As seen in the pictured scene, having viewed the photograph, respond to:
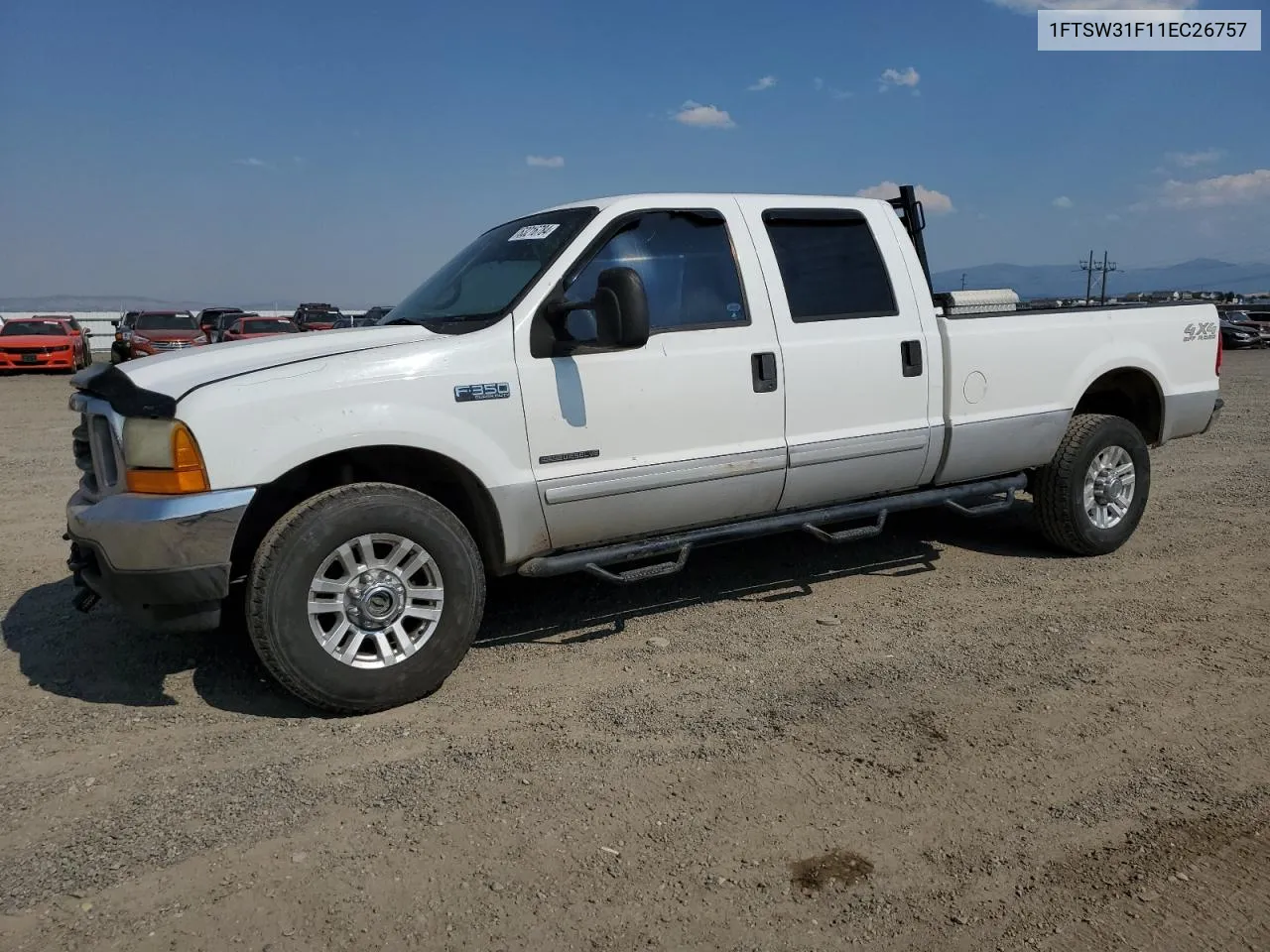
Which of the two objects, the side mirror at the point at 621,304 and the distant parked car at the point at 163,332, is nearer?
the side mirror at the point at 621,304

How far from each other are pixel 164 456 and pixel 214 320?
3285 cm

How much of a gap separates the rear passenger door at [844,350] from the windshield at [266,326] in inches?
906

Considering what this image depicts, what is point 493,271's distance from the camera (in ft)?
14.9

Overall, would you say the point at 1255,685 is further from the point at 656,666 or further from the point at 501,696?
the point at 501,696

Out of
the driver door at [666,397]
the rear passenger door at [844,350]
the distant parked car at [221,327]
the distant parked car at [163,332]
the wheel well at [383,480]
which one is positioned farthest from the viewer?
the distant parked car at [221,327]

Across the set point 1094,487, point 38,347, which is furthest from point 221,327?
point 1094,487

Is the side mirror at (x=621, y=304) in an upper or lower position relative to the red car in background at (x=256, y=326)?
lower

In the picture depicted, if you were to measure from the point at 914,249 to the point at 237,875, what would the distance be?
177 inches

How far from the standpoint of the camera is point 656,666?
4266 millimetres

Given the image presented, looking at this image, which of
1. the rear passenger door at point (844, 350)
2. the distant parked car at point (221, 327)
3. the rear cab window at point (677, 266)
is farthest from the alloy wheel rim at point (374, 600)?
the distant parked car at point (221, 327)

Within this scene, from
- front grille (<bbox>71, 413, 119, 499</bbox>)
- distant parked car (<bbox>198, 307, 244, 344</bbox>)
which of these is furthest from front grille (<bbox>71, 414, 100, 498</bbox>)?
distant parked car (<bbox>198, 307, 244, 344</bbox>)

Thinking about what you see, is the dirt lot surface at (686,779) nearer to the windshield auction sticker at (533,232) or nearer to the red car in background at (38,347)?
the windshield auction sticker at (533,232)

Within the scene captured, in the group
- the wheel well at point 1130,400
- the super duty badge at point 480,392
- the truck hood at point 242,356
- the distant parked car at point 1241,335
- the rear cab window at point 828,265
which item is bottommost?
the distant parked car at point 1241,335

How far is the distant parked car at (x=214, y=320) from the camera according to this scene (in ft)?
91.8
